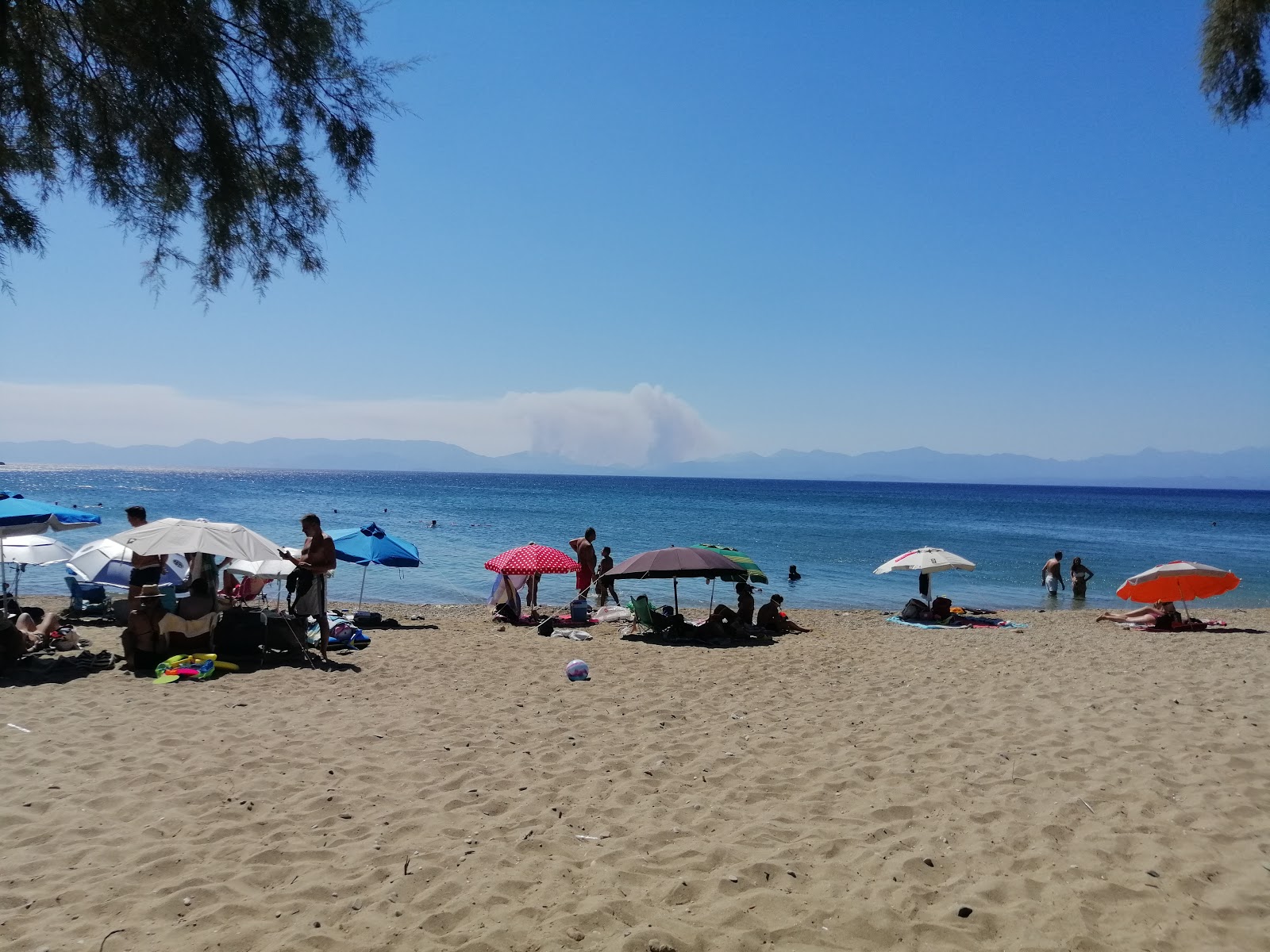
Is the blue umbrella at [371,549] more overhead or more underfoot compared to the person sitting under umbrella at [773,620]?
more overhead

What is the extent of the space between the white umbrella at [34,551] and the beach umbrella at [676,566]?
8.45 metres

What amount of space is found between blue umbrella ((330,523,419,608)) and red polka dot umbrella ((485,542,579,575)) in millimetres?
1434

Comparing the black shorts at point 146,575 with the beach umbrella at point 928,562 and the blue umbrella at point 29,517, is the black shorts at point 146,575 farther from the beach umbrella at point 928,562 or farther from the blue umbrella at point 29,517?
the beach umbrella at point 928,562

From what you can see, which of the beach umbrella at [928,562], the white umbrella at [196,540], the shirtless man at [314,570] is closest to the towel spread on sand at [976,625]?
the beach umbrella at [928,562]

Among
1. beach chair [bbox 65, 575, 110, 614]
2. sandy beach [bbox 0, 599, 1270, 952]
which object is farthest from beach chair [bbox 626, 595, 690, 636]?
beach chair [bbox 65, 575, 110, 614]

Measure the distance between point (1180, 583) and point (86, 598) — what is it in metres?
18.4

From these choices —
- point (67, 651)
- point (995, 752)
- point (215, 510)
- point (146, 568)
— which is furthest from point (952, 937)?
point (215, 510)

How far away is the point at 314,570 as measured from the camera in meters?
9.64

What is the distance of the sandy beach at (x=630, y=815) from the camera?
3.70 metres

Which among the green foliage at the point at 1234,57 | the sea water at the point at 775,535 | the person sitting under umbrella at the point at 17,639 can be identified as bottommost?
the sea water at the point at 775,535

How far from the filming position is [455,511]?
199 feet

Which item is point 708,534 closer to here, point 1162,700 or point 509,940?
point 1162,700

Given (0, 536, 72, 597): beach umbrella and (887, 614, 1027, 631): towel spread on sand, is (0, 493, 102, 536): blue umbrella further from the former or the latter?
(887, 614, 1027, 631): towel spread on sand

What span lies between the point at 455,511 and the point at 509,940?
58.5m
